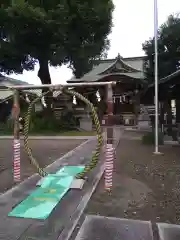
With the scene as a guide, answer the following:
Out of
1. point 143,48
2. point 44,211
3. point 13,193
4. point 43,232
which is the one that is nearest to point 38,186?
point 13,193

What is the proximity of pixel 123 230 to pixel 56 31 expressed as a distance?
13.2 metres

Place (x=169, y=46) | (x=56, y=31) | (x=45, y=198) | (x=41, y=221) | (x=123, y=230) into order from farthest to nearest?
(x=169, y=46)
(x=56, y=31)
(x=45, y=198)
(x=41, y=221)
(x=123, y=230)

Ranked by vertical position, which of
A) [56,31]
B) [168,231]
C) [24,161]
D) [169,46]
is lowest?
[168,231]

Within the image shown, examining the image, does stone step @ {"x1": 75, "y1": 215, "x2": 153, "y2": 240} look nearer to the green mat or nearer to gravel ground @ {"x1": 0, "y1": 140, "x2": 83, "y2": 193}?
the green mat

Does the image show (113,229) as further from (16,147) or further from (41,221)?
(16,147)

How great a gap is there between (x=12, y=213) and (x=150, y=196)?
9.42 ft

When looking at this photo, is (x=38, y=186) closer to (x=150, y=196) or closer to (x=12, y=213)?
(x=12, y=213)

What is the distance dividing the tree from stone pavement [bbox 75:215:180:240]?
1268 centimetres

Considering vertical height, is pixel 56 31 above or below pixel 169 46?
above

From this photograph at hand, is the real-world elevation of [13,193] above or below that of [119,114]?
below

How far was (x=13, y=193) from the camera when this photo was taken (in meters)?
5.38

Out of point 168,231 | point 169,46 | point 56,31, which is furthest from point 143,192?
point 169,46

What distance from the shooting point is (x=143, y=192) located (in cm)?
565

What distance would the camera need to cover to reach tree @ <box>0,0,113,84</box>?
A: 14344 mm
